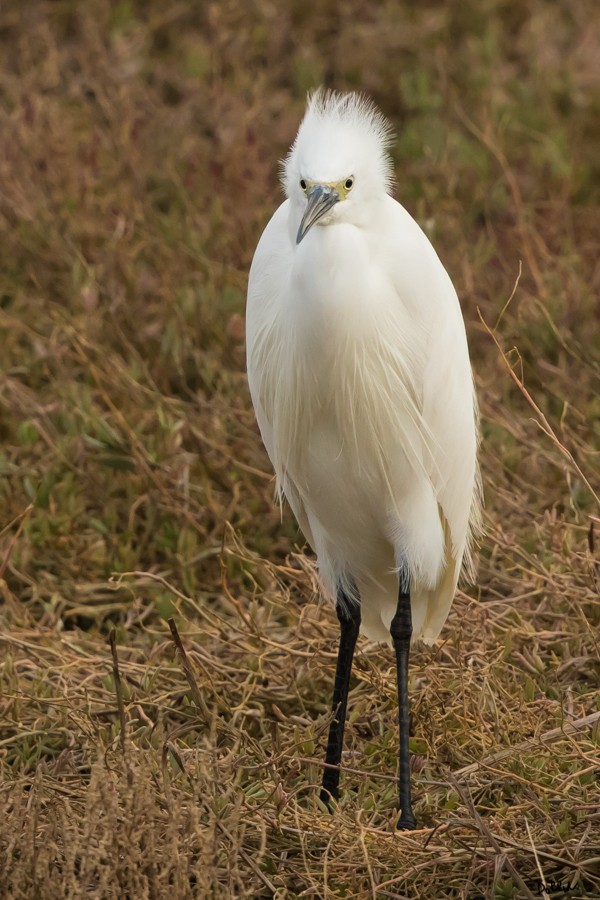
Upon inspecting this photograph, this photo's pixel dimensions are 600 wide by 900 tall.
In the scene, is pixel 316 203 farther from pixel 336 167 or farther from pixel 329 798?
pixel 329 798

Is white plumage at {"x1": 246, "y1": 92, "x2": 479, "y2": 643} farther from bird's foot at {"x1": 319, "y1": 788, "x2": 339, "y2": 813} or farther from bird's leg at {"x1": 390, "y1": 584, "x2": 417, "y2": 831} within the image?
bird's foot at {"x1": 319, "y1": 788, "x2": 339, "y2": 813}

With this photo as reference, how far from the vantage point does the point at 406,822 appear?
2.51m

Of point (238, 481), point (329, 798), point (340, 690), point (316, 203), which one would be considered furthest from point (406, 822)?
point (238, 481)

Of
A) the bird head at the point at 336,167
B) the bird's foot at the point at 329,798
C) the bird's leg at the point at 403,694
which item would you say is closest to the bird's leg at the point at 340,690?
the bird's foot at the point at 329,798

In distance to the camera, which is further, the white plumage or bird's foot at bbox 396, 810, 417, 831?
bird's foot at bbox 396, 810, 417, 831

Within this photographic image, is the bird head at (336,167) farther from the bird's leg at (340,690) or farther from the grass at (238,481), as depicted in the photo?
the bird's leg at (340,690)

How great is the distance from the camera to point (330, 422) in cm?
254

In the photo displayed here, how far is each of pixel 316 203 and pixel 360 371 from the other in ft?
1.13

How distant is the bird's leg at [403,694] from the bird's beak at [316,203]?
0.80m

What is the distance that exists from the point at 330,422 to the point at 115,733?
2.57ft

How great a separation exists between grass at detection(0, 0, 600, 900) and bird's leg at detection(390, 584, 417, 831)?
3.4 inches

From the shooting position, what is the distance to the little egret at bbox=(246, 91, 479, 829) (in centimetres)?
232

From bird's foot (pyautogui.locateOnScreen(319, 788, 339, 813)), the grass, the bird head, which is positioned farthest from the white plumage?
bird's foot (pyautogui.locateOnScreen(319, 788, 339, 813))

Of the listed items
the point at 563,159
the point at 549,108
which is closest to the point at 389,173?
the point at 563,159
